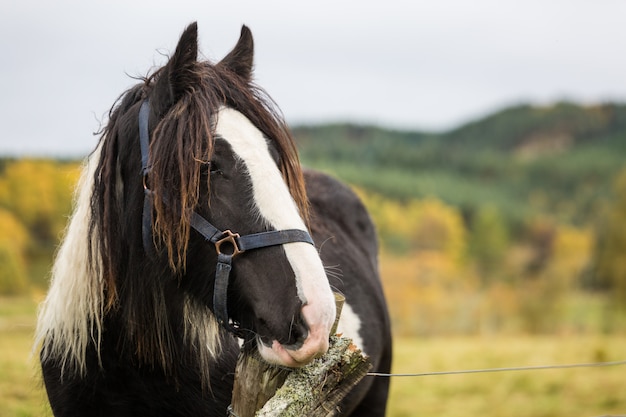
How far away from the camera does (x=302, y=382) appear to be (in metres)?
2.57

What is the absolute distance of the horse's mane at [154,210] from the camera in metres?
2.75

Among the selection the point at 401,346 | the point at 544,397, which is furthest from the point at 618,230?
the point at 544,397

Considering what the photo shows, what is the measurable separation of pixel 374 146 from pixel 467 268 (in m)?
88.8

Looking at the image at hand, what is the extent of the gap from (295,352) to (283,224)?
1.66 ft

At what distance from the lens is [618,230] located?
147 feet

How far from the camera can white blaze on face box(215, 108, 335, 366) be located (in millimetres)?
2432

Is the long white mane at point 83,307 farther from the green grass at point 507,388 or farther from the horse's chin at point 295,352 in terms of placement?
the green grass at point 507,388

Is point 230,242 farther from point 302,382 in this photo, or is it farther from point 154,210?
point 302,382

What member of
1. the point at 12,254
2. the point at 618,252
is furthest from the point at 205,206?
the point at 618,252

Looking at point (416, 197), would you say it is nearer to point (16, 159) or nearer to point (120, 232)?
point (16, 159)

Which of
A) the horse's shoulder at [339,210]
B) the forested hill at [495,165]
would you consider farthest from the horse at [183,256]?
the forested hill at [495,165]

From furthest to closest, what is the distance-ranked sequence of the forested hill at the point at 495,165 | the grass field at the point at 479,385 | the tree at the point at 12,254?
the forested hill at the point at 495,165
the tree at the point at 12,254
the grass field at the point at 479,385

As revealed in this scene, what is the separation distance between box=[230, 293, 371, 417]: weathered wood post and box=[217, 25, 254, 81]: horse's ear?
1400 millimetres

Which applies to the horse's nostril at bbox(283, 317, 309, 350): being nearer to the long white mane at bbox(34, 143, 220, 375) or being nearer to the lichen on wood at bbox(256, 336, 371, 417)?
the lichen on wood at bbox(256, 336, 371, 417)
